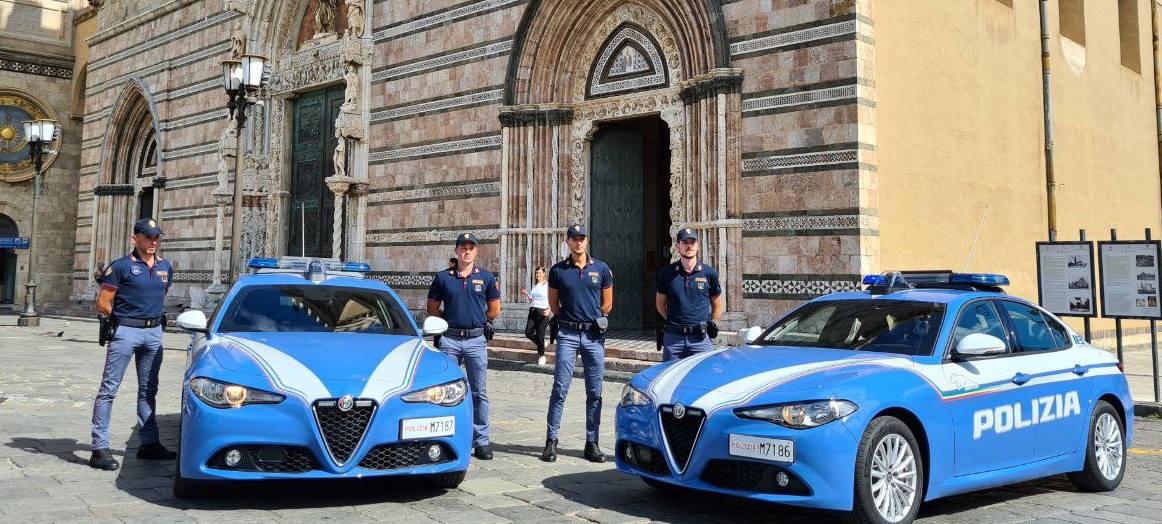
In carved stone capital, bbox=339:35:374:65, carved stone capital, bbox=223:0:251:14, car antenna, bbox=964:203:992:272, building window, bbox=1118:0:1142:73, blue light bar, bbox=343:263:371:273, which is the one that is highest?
carved stone capital, bbox=223:0:251:14

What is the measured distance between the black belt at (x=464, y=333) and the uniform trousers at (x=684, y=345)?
1.43 m

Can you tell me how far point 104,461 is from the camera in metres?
6.09

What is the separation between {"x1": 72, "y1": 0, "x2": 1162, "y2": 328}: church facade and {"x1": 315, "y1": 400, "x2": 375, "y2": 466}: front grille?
7.72 metres

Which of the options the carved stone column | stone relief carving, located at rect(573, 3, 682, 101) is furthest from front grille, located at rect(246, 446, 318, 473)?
the carved stone column

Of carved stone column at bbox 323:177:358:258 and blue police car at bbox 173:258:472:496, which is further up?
carved stone column at bbox 323:177:358:258

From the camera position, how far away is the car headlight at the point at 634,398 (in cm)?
523

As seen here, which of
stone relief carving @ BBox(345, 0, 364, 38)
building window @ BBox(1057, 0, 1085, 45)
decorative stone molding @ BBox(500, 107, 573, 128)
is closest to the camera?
decorative stone molding @ BBox(500, 107, 573, 128)

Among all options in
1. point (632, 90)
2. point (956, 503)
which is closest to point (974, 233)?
point (632, 90)

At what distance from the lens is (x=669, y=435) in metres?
4.99

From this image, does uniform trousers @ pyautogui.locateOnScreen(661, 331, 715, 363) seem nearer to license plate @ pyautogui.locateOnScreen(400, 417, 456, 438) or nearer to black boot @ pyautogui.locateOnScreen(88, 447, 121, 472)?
license plate @ pyautogui.locateOnScreen(400, 417, 456, 438)

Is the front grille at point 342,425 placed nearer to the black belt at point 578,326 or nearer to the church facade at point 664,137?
the black belt at point 578,326

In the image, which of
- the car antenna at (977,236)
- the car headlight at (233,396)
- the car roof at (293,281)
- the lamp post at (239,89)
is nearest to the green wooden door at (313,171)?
the lamp post at (239,89)

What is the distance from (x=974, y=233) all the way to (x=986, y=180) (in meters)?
0.96

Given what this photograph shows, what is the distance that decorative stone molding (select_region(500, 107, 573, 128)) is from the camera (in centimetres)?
1516
